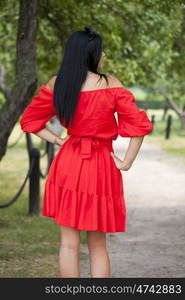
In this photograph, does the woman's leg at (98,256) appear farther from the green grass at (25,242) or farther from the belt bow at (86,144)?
the green grass at (25,242)

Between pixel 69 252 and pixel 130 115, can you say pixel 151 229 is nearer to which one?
pixel 69 252

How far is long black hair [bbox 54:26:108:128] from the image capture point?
16.3ft

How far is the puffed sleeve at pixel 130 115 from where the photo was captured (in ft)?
16.4

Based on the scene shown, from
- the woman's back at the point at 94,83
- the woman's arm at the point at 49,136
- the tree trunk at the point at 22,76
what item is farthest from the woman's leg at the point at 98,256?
the tree trunk at the point at 22,76

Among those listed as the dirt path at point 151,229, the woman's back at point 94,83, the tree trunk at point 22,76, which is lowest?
the dirt path at point 151,229

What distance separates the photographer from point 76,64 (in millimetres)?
4980

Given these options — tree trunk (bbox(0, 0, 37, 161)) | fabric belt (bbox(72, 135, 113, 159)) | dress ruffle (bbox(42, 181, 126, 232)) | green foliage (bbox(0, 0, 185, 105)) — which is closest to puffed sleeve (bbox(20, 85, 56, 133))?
fabric belt (bbox(72, 135, 113, 159))

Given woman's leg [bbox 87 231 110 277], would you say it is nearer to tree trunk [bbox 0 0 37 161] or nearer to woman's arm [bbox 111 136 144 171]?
woman's arm [bbox 111 136 144 171]

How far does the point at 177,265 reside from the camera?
287 inches

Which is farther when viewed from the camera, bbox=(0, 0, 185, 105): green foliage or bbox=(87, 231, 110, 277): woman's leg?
bbox=(0, 0, 185, 105): green foliage

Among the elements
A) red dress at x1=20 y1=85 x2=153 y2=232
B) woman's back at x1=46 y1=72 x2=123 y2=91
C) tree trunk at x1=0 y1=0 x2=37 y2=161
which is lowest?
tree trunk at x1=0 y1=0 x2=37 y2=161

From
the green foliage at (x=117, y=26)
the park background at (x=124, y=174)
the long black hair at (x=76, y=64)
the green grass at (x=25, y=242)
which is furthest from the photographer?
the green foliage at (x=117, y=26)

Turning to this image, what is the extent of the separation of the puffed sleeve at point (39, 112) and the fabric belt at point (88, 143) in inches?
11.4

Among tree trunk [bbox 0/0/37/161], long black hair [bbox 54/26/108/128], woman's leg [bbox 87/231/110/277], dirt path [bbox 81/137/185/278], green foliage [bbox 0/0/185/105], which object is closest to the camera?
long black hair [bbox 54/26/108/128]
